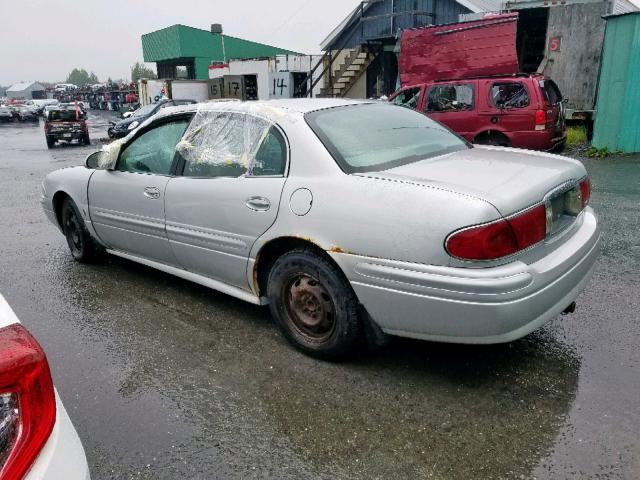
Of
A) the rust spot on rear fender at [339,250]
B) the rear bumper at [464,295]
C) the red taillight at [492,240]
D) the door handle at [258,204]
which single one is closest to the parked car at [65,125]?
the door handle at [258,204]

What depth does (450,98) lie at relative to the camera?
9.63 metres

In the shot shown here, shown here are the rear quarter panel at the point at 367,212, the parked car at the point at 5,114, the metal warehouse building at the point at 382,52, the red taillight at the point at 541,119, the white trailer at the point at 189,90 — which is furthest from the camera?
the parked car at the point at 5,114

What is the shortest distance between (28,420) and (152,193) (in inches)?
110

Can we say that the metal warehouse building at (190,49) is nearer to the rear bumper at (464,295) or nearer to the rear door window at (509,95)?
the rear door window at (509,95)

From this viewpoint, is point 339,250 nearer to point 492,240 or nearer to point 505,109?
point 492,240

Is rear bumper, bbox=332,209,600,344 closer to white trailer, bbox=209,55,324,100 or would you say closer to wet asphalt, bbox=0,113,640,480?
wet asphalt, bbox=0,113,640,480

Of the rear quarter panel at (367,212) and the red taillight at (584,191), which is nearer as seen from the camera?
the rear quarter panel at (367,212)

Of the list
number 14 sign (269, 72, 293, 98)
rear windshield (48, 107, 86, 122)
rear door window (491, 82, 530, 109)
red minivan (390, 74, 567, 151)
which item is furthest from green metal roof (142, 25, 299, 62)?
rear door window (491, 82, 530, 109)

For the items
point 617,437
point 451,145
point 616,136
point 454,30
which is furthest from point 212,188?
point 454,30

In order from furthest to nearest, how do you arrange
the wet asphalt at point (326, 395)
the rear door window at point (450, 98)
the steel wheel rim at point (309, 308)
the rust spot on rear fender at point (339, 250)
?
the rear door window at point (450, 98)
the steel wheel rim at point (309, 308)
the rust spot on rear fender at point (339, 250)
the wet asphalt at point (326, 395)

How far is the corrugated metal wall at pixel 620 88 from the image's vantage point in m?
10.1

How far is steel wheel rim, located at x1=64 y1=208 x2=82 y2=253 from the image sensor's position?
5.01m

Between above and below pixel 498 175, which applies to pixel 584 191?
below

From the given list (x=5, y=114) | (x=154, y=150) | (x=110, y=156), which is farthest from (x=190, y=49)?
(x=154, y=150)
